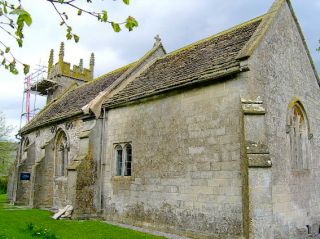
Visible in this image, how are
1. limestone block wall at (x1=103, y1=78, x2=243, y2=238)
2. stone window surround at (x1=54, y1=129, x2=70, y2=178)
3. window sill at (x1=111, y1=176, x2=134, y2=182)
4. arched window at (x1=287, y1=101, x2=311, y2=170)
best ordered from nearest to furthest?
limestone block wall at (x1=103, y1=78, x2=243, y2=238)
arched window at (x1=287, y1=101, x2=311, y2=170)
window sill at (x1=111, y1=176, x2=134, y2=182)
stone window surround at (x1=54, y1=129, x2=70, y2=178)

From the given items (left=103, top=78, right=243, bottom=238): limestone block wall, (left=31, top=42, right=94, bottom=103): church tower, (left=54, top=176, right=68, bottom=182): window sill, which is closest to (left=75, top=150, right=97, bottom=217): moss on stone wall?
(left=103, top=78, right=243, bottom=238): limestone block wall

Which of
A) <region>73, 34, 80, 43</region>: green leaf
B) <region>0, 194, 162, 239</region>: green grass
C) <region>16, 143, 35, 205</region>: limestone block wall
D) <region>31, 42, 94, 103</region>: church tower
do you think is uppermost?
<region>31, 42, 94, 103</region>: church tower

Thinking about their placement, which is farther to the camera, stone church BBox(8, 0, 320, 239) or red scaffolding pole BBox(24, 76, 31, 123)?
red scaffolding pole BBox(24, 76, 31, 123)

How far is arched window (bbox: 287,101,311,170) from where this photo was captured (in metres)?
12.0

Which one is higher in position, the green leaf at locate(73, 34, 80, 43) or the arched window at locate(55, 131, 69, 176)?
the green leaf at locate(73, 34, 80, 43)

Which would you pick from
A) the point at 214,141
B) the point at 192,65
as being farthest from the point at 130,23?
the point at 192,65

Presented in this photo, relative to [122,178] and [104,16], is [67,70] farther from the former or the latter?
[104,16]

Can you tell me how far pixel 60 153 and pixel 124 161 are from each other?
22.5 ft

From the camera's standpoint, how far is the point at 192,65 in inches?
538

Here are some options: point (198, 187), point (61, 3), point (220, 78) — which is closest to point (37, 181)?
point (198, 187)

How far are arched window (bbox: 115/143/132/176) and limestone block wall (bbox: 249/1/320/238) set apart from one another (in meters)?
6.42

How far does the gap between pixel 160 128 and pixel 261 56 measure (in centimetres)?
462

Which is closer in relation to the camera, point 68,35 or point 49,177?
point 68,35

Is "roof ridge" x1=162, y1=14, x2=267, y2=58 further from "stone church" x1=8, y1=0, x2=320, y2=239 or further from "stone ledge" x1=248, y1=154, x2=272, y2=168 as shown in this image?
"stone ledge" x1=248, y1=154, x2=272, y2=168
